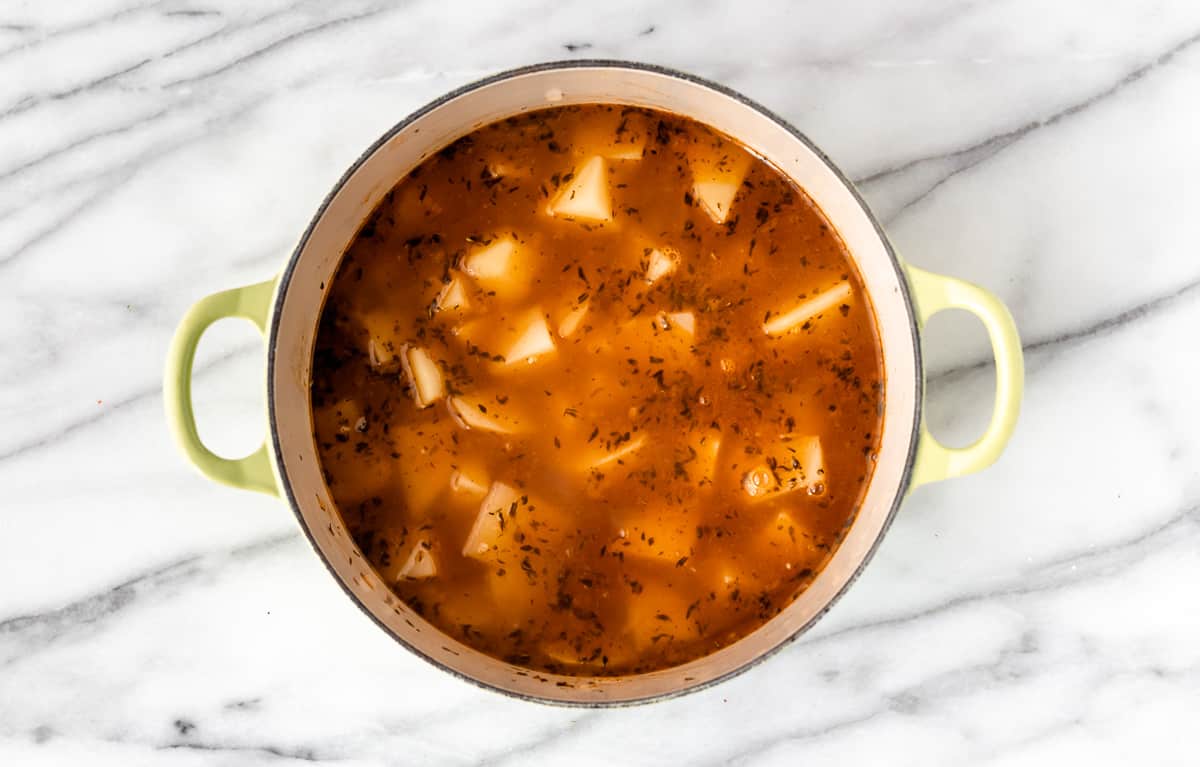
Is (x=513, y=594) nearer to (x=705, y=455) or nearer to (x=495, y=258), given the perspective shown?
(x=705, y=455)

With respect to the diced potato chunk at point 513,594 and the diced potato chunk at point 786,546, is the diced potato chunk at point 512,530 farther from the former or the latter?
the diced potato chunk at point 786,546

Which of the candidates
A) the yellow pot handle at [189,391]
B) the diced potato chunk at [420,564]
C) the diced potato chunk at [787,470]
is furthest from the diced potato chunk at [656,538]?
the yellow pot handle at [189,391]

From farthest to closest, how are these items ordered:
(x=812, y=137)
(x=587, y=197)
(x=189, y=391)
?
(x=812, y=137), (x=587, y=197), (x=189, y=391)

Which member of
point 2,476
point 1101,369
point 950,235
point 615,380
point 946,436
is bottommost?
point 2,476

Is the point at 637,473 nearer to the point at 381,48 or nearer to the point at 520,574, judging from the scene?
the point at 520,574

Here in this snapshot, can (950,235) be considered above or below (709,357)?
above

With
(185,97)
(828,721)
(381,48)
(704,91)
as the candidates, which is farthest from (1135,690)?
(185,97)

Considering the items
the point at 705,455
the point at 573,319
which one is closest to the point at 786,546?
the point at 705,455
